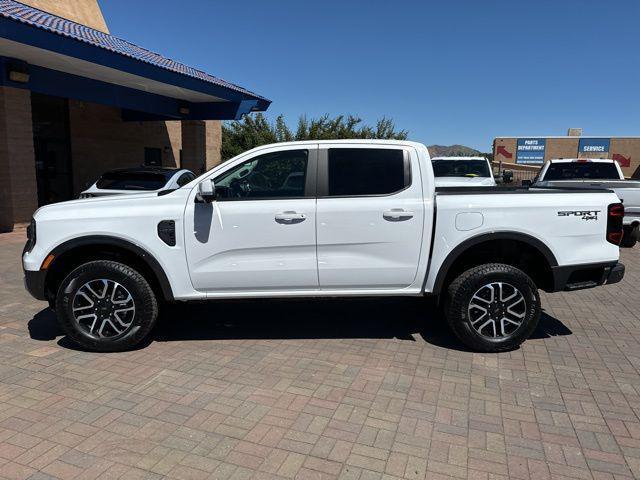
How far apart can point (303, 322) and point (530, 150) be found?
5415 cm

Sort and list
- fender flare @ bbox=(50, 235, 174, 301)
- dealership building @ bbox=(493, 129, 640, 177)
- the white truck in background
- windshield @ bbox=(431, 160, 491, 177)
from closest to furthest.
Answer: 1. fender flare @ bbox=(50, 235, 174, 301)
2. the white truck in background
3. windshield @ bbox=(431, 160, 491, 177)
4. dealership building @ bbox=(493, 129, 640, 177)

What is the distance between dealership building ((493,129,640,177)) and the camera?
49259 millimetres

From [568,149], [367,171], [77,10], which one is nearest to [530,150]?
[568,149]

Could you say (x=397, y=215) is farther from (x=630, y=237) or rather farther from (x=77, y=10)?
(x=77, y=10)

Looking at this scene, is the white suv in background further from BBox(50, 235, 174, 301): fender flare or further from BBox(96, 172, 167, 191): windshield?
BBox(50, 235, 174, 301): fender flare

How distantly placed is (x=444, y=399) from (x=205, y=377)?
187 cm

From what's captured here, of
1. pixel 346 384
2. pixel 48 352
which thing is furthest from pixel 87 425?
pixel 346 384

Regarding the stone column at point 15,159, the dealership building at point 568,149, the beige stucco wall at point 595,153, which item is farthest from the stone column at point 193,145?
the beige stucco wall at point 595,153

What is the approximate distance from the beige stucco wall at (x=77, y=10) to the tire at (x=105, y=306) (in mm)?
14600

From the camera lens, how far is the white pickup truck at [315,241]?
14.2 ft

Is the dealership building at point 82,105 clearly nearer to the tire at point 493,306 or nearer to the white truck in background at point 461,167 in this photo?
the white truck in background at point 461,167

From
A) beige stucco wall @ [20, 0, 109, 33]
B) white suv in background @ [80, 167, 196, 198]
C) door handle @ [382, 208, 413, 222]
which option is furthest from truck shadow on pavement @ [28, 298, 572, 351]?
beige stucco wall @ [20, 0, 109, 33]

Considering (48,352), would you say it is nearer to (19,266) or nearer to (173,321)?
(173,321)

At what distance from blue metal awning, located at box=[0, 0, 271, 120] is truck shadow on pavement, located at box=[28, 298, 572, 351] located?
6.09m
